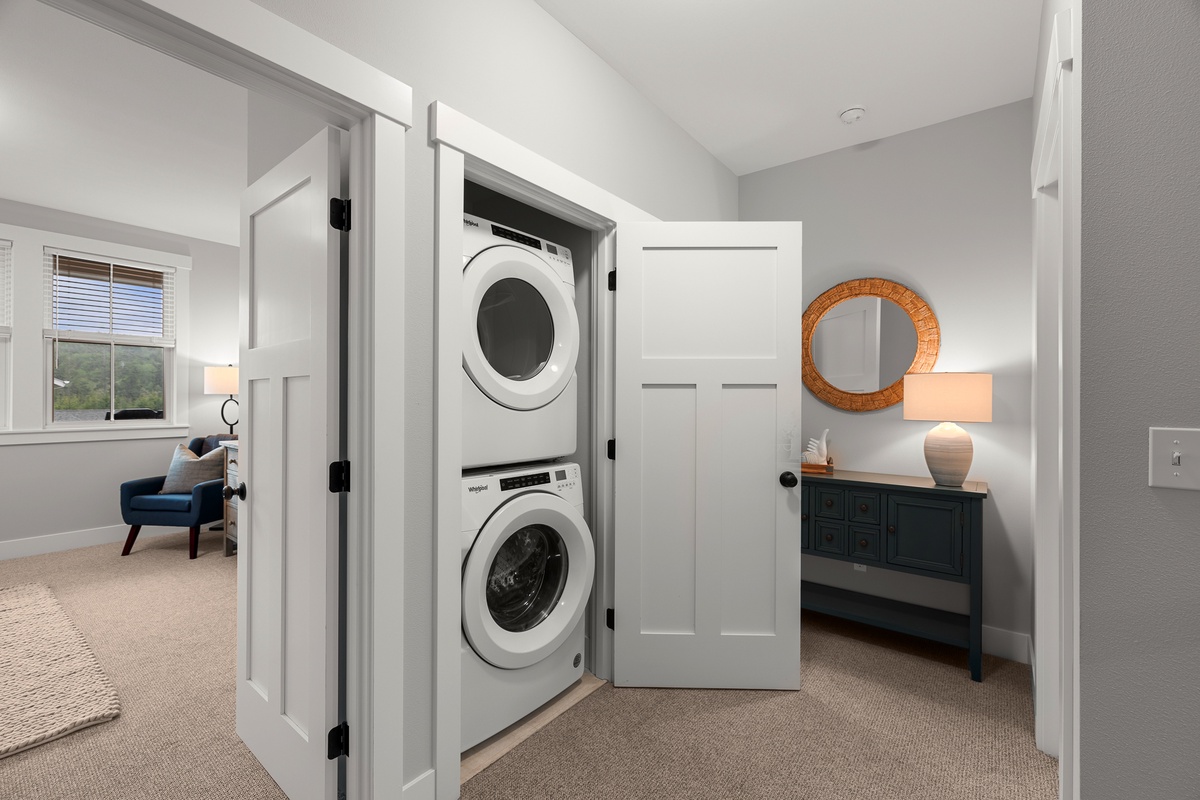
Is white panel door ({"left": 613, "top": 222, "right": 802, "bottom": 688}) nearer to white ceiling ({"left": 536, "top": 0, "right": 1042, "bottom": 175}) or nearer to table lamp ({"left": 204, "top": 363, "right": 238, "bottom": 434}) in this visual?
white ceiling ({"left": 536, "top": 0, "right": 1042, "bottom": 175})

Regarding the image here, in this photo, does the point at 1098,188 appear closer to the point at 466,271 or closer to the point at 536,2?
the point at 466,271

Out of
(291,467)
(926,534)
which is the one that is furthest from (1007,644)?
(291,467)

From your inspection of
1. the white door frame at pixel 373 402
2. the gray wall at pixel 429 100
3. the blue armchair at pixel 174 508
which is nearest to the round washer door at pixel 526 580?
the gray wall at pixel 429 100

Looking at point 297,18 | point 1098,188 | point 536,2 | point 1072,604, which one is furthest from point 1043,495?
point 297,18

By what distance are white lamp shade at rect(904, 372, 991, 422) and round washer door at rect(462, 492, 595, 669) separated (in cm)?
161

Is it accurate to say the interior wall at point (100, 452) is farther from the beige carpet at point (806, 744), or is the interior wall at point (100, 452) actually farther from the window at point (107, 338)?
the beige carpet at point (806, 744)

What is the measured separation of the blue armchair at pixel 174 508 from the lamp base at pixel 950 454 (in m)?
4.50

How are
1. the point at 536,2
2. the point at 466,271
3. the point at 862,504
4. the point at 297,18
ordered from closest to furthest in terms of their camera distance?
1. the point at 297,18
2. the point at 466,271
3. the point at 536,2
4. the point at 862,504

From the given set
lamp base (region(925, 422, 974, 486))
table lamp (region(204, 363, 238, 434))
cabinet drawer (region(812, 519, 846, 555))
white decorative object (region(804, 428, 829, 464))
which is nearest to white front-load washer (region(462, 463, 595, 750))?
cabinet drawer (region(812, 519, 846, 555))

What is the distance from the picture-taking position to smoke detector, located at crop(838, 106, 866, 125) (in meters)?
2.76

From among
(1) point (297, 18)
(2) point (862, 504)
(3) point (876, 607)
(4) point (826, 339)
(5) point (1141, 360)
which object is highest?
(1) point (297, 18)

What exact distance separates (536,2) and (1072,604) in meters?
2.27

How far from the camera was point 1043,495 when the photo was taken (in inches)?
77.9

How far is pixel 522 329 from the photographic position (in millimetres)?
2256
